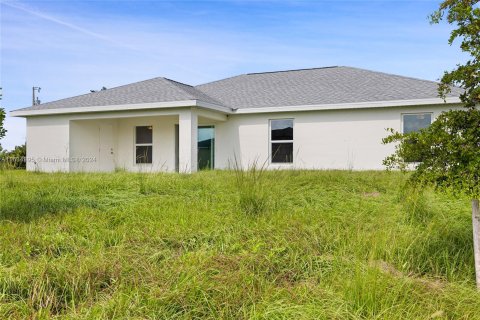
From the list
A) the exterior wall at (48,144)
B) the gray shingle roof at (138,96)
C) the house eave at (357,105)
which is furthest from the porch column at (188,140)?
the exterior wall at (48,144)

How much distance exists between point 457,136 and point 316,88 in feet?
40.5

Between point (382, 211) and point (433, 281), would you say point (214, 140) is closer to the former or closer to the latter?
point (382, 211)

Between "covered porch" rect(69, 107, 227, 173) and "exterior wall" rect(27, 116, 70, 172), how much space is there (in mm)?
295

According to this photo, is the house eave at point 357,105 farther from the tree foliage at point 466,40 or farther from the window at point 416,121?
the tree foliage at point 466,40

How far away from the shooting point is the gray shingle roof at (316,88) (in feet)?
42.9

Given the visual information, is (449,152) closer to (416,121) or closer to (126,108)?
(416,121)

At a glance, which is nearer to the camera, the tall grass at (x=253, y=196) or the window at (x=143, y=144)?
the tall grass at (x=253, y=196)

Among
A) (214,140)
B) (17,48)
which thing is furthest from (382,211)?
(214,140)

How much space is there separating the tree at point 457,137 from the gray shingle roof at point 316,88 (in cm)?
943

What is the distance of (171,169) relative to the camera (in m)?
15.1

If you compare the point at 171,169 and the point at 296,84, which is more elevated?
the point at 296,84

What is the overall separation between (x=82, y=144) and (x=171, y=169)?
371 centimetres

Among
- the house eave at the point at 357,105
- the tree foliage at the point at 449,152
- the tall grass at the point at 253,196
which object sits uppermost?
the house eave at the point at 357,105

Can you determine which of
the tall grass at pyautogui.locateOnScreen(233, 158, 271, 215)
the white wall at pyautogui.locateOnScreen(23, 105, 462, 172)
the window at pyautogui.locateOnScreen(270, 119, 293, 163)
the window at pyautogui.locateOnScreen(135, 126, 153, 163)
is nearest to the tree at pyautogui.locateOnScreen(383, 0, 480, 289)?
the tall grass at pyautogui.locateOnScreen(233, 158, 271, 215)
